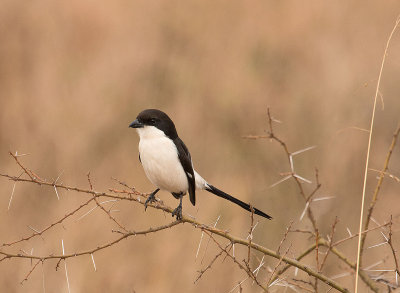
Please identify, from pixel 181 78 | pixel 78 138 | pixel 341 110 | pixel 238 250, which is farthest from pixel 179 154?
pixel 341 110

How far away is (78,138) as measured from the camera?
5551mm

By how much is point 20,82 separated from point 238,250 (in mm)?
2359

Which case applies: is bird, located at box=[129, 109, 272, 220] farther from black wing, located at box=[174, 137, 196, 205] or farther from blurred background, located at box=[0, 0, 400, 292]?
blurred background, located at box=[0, 0, 400, 292]

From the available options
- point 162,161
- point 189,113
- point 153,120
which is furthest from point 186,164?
point 189,113

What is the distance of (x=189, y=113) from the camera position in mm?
5863

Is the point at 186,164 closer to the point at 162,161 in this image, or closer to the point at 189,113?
the point at 162,161

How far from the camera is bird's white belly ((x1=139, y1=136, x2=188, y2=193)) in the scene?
12.3 ft

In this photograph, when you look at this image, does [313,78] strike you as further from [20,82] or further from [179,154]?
[179,154]

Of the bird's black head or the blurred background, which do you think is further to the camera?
the blurred background

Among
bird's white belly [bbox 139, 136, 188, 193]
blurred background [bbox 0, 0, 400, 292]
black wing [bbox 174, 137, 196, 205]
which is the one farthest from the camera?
blurred background [bbox 0, 0, 400, 292]

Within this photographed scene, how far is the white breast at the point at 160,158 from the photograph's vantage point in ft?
12.3

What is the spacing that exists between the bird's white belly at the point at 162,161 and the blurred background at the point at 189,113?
1051 millimetres

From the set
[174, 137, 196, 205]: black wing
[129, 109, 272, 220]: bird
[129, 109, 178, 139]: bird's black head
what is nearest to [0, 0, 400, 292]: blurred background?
[174, 137, 196, 205]: black wing

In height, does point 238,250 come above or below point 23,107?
below
